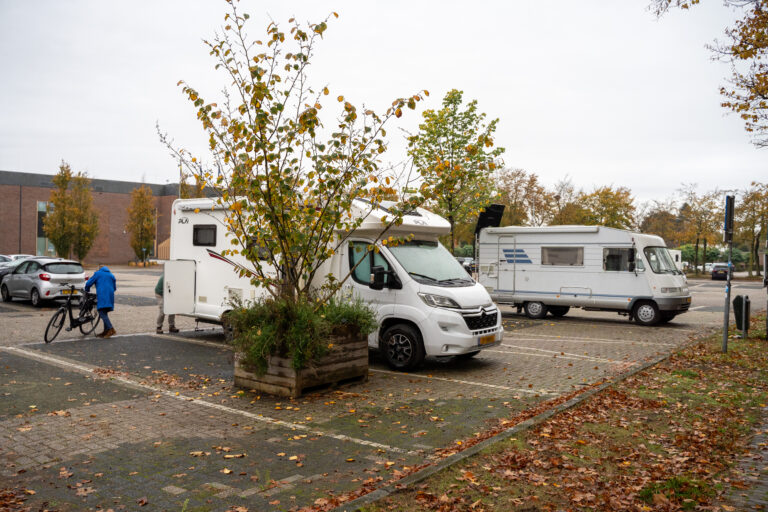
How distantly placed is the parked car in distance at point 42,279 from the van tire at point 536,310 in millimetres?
14209

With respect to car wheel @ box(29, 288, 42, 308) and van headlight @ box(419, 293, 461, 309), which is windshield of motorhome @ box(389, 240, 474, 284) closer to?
van headlight @ box(419, 293, 461, 309)

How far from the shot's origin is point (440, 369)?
32.3 feet

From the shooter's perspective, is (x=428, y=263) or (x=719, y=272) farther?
(x=719, y=272)

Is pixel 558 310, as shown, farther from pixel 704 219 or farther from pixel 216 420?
pixel 704 219

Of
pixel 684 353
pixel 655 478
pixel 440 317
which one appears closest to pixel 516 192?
pixel 684 353

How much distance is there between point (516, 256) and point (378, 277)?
1047 cm

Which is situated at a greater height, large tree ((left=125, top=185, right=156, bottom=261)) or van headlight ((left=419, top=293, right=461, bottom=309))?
large tree ((left=125, top=185, right=156, bottom=261))

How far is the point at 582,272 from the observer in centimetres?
1770

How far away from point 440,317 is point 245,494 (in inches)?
196

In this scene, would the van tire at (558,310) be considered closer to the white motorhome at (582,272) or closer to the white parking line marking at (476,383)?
the white motorhome at (582,272)

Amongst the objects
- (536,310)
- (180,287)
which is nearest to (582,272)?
(536,310)

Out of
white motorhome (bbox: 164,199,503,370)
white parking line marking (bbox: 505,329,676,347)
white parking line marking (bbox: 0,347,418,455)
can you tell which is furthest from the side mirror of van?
white parking line marking (bbox: 505,329,676,347)

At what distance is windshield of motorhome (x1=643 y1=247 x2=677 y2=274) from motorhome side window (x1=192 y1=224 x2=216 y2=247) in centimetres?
1176

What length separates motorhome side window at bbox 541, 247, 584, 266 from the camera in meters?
17.8
